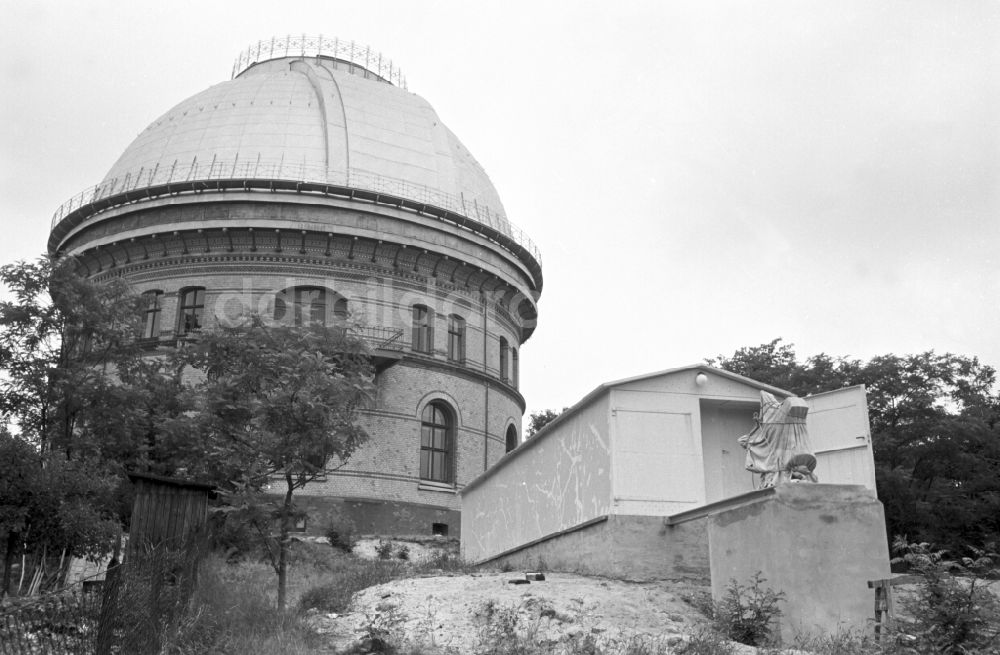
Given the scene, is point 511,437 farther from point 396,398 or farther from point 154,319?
point 154,319

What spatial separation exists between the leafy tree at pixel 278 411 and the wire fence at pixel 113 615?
12.3 feet

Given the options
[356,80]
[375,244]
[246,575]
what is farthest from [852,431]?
[356,80]

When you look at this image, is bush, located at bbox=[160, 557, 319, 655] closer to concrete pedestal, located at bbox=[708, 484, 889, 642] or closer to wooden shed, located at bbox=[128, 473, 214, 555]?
wooden shed, located at bbox=[128, 473, 214, 555]

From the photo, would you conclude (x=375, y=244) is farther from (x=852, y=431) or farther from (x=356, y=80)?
(x=852, y=431)

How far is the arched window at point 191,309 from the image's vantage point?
32.8 m

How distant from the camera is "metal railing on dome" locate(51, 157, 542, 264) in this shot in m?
33.9

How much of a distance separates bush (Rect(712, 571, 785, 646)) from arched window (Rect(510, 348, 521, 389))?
79.7ft

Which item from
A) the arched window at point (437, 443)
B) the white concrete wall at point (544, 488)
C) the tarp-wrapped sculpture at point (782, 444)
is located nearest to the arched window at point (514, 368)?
the arched window at point (437, 443)

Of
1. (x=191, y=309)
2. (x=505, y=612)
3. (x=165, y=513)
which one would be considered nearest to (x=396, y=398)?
(x=191, y=309)

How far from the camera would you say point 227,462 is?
15.6 metres

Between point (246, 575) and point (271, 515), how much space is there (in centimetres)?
646

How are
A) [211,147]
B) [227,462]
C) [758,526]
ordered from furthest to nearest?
[211,147]
[227,462]
[758,526]

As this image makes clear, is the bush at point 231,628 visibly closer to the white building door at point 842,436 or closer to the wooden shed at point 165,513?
the wooden shed at point 165,513

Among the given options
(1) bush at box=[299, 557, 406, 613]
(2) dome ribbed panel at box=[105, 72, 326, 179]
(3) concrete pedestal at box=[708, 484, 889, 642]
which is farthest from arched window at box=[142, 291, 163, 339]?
(3) concrete pedestal at box=[708, 484, 889, 642]
